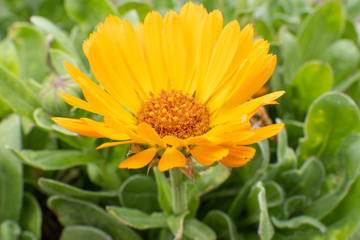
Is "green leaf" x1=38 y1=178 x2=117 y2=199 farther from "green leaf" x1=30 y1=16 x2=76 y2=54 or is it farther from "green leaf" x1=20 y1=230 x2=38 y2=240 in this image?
"green leaf" x1=30 y1=16 x2=76 y2=54

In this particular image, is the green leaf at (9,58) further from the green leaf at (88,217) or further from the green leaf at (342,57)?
the green leaf at (342,57)

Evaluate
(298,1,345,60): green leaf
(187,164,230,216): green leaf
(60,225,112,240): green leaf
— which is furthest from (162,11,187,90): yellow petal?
(298,1,345,60): green leaf

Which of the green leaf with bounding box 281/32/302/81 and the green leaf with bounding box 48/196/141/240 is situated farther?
the green leaf with bounding box 281/32/302/81

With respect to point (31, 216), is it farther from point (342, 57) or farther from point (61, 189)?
point (342, 57)

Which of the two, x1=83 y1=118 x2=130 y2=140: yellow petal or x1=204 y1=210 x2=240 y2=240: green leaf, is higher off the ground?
x1=83 y1=118 x2=130 y2=140: yellow petal

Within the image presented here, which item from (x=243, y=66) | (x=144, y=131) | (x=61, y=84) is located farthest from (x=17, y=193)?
(x=243, y=66)

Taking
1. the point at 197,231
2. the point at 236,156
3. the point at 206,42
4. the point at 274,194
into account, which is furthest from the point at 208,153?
the point at 274,194
